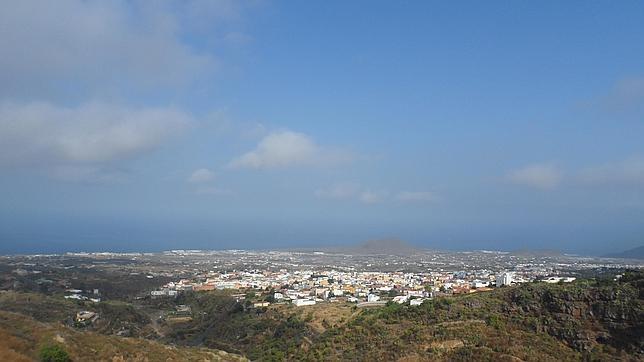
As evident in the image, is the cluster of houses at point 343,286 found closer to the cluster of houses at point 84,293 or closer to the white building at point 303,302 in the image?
the white building at point 303,302

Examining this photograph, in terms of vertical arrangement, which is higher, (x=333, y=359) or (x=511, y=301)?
(x=511, y=301)

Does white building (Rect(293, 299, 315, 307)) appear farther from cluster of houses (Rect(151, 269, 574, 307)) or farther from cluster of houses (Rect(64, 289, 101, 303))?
cluster of houses (Rect(64, 289, 101, 303))

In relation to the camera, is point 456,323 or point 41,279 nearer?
point 456,323

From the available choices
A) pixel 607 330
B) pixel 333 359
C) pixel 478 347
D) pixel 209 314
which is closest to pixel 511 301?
pixel 607 330

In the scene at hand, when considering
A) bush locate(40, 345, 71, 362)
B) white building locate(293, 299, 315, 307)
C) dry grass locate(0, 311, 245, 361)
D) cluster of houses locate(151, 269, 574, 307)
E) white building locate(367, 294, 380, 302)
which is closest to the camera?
bush locate(40, 345, 71, 362)

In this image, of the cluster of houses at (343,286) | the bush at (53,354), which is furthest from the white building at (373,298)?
the bush at (53,354)

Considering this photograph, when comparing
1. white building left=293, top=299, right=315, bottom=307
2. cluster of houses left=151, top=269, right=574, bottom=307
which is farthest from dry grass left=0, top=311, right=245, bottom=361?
cluster of houses left=151, top=269, right=574, bottom=307

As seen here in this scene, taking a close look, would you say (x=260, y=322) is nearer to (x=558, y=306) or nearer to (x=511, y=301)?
(x=511, y=301)

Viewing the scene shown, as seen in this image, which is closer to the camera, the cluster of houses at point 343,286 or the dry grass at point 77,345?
the dry grass at point 77,345
